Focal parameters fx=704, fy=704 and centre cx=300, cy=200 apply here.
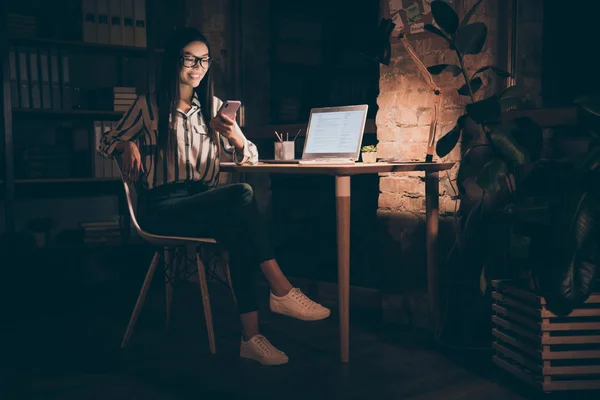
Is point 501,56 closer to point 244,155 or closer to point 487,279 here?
point 487,279

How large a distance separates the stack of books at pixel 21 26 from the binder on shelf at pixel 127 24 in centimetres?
57

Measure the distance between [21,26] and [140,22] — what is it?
765mm

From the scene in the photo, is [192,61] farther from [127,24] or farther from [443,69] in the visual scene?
[127,24]

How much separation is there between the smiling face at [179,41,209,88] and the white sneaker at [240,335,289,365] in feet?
3.84

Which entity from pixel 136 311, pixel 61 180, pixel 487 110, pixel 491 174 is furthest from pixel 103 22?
pixel 491 174

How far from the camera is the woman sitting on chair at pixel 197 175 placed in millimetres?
2861

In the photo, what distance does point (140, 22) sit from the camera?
4602 mm

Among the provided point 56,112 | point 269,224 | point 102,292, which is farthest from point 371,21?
point 102,292

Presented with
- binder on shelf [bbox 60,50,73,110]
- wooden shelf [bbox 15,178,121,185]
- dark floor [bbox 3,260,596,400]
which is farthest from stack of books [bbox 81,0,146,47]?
dark floor [bbox 3,260,596,400]

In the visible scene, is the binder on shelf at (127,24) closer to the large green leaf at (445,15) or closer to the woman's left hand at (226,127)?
the woman's left hand at (226,127)

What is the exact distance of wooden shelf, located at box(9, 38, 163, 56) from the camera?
4207 millimetres

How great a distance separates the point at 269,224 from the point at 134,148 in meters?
1.58

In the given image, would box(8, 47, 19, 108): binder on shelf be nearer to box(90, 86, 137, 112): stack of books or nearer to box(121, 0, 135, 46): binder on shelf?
box(90, 86, 137, 112): stack of books

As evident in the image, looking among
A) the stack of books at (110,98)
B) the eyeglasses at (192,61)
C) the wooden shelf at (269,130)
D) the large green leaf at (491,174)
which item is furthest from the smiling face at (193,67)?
the stack of books at (110,98)
